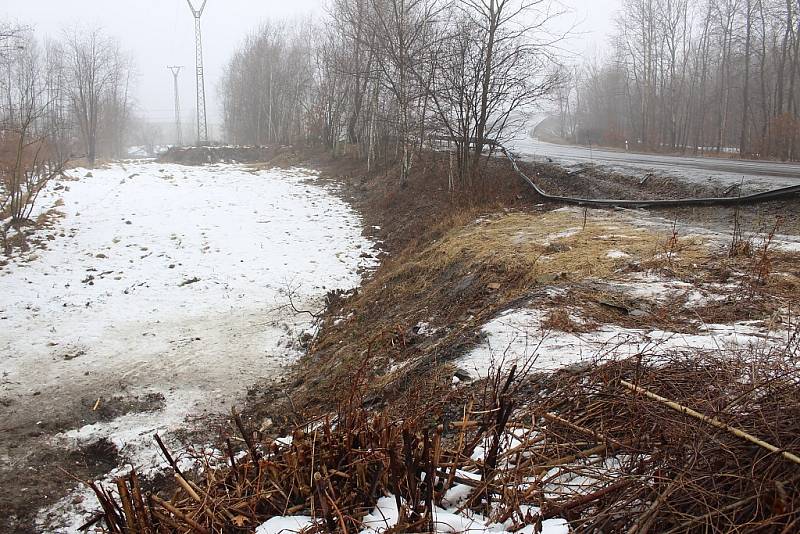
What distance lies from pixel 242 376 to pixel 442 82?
821 cm

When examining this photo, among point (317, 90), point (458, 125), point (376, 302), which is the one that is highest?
point (317, 90)

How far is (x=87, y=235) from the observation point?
13.1m

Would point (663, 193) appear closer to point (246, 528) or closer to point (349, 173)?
point (246, 528)

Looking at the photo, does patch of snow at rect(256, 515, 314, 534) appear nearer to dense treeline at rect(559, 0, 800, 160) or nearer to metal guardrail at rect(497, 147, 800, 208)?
metal guardrail at rect(497, 147, 800, 208)

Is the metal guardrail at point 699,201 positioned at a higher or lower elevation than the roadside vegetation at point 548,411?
higher

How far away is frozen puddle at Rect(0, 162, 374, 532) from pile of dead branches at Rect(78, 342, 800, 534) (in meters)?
3.49

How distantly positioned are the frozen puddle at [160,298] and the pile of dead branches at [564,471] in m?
3.49

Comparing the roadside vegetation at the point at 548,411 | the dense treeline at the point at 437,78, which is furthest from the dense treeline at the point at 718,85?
the roadside vegetation at the point at 548,411

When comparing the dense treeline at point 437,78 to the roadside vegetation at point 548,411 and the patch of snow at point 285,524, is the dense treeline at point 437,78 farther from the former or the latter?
the patch of snow at point 285,524

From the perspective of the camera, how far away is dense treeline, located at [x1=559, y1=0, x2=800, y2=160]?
2498 centimetres

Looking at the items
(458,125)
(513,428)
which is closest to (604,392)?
(513,428)

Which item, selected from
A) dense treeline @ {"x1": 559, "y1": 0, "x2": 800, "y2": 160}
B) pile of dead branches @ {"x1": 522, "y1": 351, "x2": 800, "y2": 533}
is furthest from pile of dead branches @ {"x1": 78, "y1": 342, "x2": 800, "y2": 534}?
dense treeline @ {"x1": 559, "y1": 0, "x2": 800, "y2": 160}

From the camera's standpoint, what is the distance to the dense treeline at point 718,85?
25.0 metres

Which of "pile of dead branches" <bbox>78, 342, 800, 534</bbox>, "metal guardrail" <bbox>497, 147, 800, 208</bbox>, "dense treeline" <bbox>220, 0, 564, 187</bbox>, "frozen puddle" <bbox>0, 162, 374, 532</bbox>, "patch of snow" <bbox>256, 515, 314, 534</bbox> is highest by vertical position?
"dense treeline" <bbox>220, 0, 564, 187</bbox>
